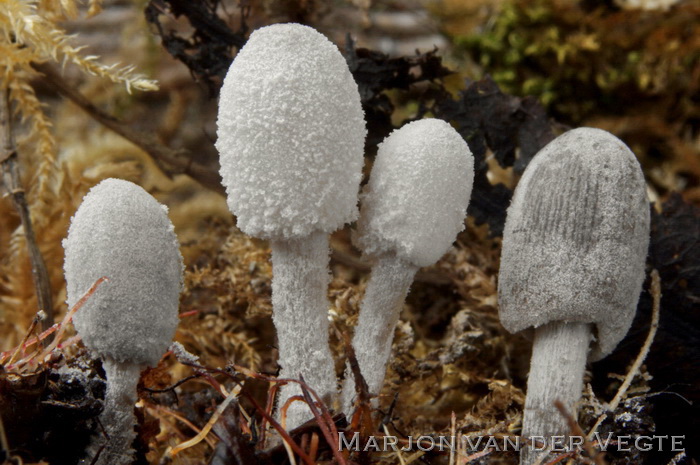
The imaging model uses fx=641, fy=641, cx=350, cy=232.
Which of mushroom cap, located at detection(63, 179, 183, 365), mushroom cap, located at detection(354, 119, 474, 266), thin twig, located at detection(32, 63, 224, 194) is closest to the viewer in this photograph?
mushroom cap, located at detection(63, 179, 183, 365)

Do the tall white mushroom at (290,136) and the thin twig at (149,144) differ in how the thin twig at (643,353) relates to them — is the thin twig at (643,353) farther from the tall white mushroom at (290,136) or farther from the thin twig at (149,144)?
the thin twig at (149,144)

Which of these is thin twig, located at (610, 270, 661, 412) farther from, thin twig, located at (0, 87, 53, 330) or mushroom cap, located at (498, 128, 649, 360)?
thin twig, located at (0, 87, 53, 330)

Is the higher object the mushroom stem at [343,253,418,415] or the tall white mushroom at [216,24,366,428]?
the tall white mushroom at [216,24,366,428]

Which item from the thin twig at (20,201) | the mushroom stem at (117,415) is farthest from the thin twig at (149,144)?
the mushroom stem at (117,415)

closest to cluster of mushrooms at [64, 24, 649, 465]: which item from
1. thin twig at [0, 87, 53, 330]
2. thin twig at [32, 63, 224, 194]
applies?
thin twig at [0, 87, 53, 330]

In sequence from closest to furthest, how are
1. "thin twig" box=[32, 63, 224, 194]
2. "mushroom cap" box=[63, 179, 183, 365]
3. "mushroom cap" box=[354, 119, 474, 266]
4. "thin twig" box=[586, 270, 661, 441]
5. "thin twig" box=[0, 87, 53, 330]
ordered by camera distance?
"mushroom cap" box=[63, 179, 183, 365], "mushroom cap" box=[354, 119, 474, 266], "thin twig" box=[586, 270, 661, 441], "thin twig" box=[0, 87, 53, 330], "thin twig" box=[32, 63, 224, 194]

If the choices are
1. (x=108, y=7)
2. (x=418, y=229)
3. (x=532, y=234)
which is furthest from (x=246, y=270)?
(x=108, y=7)

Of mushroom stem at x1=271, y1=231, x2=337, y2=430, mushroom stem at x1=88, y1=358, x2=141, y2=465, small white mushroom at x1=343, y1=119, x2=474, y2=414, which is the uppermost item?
small white mushroom at x1=343, y1=119, x2=474, y2=414

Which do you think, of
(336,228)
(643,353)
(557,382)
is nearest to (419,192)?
(336,228)
